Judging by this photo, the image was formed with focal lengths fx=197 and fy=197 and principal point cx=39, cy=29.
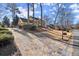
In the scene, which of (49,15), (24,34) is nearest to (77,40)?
(49,15)

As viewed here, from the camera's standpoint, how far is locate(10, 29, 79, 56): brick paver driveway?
59.7 inches

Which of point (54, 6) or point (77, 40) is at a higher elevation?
point (54, 6)

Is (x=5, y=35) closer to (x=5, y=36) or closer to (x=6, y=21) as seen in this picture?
(x=5, y=36)

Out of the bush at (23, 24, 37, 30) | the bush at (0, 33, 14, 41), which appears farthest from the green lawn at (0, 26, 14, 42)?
the bush at (23, 24, 37, 30)

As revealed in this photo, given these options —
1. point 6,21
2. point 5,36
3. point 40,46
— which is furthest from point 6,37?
point 40,46

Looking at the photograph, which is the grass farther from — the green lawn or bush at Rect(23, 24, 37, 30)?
bush at Rect(23, 24, 37, 30)

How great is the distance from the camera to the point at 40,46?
1521 mm

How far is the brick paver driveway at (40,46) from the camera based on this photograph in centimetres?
152

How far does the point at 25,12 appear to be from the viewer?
1.54 m

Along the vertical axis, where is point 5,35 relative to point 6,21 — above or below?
below

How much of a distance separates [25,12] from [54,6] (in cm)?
23

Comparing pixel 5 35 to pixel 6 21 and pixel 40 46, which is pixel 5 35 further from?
pixel 40 46

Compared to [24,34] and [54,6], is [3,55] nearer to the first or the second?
[24,34]

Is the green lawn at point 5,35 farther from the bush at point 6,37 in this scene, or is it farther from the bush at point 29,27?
the bush at point 29,27
